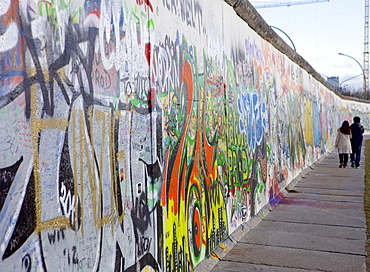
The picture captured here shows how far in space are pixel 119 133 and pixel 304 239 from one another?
4.03m

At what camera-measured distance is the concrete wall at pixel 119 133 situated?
86.3 inches

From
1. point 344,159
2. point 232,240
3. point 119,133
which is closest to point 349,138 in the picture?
point 344,159

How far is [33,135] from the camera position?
226 cm

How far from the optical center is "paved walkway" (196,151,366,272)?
516cm

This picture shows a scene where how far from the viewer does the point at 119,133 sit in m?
3.14

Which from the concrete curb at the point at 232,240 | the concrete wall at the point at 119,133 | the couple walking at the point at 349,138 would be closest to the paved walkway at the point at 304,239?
the concrete curb at the point at 232,240

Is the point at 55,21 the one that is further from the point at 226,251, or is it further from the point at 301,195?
the point at 301,195

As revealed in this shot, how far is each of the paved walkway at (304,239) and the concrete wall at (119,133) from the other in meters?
0.31

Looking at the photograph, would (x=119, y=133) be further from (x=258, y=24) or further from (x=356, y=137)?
(x=356, y=137)

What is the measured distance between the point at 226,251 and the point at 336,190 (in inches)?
236

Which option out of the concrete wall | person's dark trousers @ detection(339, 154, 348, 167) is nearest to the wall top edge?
the concrete wall

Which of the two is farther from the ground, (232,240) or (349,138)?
(349,138)

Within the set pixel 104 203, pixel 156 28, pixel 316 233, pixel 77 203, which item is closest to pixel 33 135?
pixel 77 203

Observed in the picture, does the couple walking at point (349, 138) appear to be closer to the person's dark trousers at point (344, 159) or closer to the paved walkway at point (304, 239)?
the person's dark trousers at point (344, 159)
